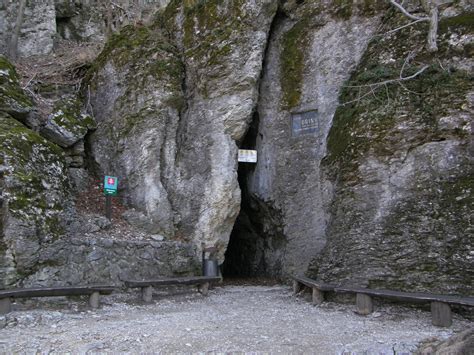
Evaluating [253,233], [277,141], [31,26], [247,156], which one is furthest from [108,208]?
[31,26]

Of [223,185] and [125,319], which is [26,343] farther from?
[223,185]

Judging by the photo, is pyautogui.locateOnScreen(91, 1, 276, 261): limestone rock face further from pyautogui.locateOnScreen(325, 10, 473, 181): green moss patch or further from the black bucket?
pyautogui.locateOnScreen(325, 10, 473, 181): green moss patch

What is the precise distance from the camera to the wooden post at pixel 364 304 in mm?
6348

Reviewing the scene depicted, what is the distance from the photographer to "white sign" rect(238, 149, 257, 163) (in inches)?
397

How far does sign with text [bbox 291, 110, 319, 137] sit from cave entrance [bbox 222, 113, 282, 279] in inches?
45.1

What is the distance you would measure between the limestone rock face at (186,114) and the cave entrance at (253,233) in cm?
110

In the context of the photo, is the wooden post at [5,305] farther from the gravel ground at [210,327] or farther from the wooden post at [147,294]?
the wooden post at [147,294]

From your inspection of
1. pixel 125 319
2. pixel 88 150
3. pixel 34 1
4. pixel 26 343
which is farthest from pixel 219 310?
pixel 34 1

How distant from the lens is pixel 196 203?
9.52 m

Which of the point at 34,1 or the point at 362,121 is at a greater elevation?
the point at 34,1

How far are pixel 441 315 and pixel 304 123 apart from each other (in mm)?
5355

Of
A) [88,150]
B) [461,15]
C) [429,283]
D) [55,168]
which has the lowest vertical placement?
[429,283]

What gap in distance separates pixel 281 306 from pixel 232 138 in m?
4.18

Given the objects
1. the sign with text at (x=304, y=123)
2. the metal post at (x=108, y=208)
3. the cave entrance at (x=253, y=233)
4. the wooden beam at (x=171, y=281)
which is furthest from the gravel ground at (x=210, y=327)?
the sign with text at (x=304, y=123)
